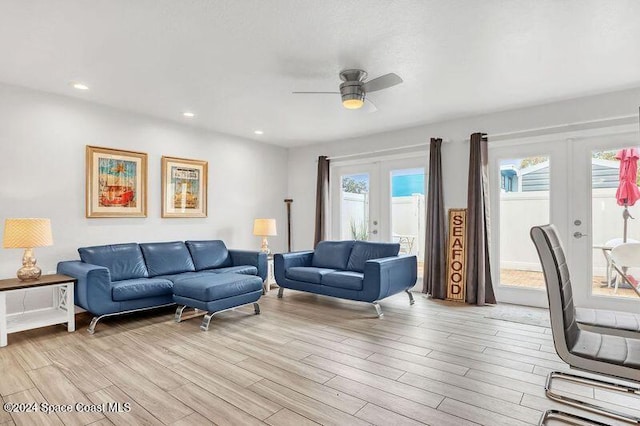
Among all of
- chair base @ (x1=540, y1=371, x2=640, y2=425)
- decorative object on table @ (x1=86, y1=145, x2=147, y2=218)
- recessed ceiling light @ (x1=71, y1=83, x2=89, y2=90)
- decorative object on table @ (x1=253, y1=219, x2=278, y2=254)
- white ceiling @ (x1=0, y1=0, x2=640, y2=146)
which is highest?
white ceiling @ (x1=0, y1=0, x2=640, y2=146)

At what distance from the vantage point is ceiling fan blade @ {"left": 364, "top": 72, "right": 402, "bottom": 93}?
294cm

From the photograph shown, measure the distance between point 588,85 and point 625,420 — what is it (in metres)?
3.37

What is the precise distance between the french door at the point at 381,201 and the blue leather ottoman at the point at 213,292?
2.54m

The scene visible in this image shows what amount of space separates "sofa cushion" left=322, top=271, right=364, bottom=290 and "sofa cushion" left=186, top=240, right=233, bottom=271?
67.3 inches

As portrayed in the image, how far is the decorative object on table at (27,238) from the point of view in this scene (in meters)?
3.32

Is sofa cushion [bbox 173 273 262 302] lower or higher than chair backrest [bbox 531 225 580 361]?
lower

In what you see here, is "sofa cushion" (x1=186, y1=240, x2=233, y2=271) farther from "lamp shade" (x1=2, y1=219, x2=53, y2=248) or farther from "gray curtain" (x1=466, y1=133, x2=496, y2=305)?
"gray curtain" (x1=466, y1=133, x2=496, y2=305)

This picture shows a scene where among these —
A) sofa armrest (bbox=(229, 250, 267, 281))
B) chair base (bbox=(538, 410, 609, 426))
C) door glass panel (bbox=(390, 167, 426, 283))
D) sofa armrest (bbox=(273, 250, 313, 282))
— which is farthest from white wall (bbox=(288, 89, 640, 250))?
chair base (bbox=(538, 410, 609, 426))

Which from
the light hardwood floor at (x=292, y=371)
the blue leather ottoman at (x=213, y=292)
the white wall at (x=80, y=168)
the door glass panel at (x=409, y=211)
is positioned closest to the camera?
the light hardwood floor at (x=292, y=371)

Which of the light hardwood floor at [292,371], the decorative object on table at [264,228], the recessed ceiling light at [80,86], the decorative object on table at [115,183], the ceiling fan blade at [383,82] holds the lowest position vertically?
the light hardwood floor at [292,371]

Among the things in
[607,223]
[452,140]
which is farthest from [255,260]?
[607,223]

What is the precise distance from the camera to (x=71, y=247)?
4148 mm

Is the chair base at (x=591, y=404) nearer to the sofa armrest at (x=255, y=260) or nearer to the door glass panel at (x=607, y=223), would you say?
the door glass panel at (x=607, y=223)


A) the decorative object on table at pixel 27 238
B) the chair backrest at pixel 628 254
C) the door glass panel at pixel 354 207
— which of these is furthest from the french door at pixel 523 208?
the decorative object on table at pixel 27 238
